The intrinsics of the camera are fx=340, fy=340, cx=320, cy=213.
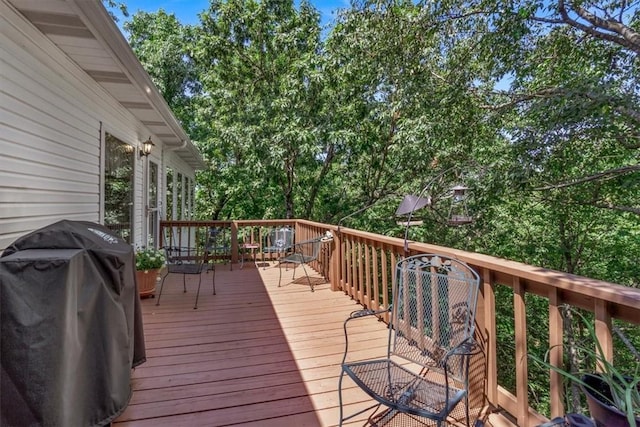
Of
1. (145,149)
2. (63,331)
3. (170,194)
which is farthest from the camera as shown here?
(170,194)

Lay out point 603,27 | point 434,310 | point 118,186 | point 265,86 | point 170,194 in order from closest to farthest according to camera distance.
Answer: point 434,310
point 118,186
point 603,27
point 170,194
point 265,86

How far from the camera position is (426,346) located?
6.98ft

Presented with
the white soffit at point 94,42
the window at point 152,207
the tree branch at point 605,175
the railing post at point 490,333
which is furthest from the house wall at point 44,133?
the tree branch at point 605,175

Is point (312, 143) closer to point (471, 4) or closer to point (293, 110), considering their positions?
point (293, 110)

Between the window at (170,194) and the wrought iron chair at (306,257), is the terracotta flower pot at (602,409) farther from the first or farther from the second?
the window at (170,194)

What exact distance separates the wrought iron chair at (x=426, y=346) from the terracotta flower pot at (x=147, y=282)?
3.24 meters

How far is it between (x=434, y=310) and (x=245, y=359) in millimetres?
1510

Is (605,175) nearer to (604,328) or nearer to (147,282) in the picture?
(604,328)

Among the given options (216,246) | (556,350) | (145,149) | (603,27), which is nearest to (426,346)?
(556,350)

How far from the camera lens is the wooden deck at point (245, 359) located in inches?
79.1

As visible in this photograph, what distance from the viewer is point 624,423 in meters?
1.03

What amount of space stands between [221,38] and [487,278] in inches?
360

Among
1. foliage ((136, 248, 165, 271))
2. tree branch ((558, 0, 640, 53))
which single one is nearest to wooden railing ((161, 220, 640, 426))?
foliage ((136, 248, 165, 271))

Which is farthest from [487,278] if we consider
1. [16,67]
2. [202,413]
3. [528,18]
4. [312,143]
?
[312,143]
